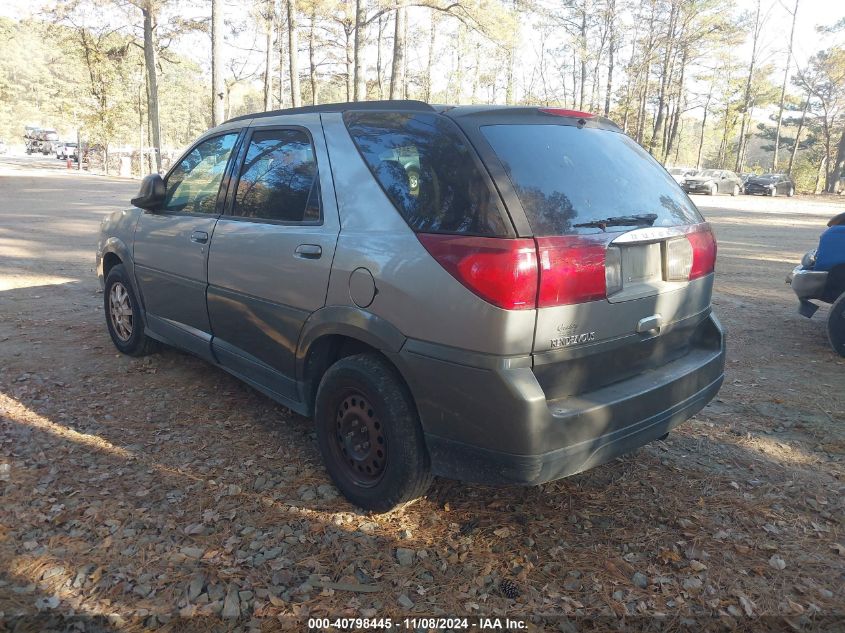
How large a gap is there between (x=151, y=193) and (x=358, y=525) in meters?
2.86

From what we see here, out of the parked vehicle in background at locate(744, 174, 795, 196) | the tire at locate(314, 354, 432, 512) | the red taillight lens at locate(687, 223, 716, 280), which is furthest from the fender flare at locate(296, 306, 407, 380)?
the parked vehicle in background at locate(744, 174, 795, 196)

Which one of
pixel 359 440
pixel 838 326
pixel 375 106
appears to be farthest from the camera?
pixel 838 326

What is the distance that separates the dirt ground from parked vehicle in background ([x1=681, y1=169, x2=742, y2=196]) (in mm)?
30978

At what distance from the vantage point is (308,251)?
10.3 feet

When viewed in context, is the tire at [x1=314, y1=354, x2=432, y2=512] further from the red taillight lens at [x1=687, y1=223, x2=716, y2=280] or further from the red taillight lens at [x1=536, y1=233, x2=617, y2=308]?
the red taillight lens at [x1=687, y1=223, x2=716, y2=280]

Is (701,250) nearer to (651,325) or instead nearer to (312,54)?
(651,325)

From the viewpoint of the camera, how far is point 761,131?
2197 inches

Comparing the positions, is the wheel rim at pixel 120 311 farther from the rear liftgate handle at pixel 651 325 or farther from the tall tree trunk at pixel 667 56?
the tall tree trunk at pixel 667 56

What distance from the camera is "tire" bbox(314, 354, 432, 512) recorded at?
2.75 m

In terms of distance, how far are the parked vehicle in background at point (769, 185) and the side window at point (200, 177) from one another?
1457 inches

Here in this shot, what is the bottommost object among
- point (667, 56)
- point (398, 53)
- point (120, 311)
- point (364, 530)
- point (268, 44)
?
point (364, 530)

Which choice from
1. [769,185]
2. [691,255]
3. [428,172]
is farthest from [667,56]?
[428,172]

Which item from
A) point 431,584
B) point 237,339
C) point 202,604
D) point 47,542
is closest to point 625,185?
point 431,584

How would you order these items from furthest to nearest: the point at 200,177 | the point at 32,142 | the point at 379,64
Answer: the point at 32,142, the point at 379,64, the point at 200,177
